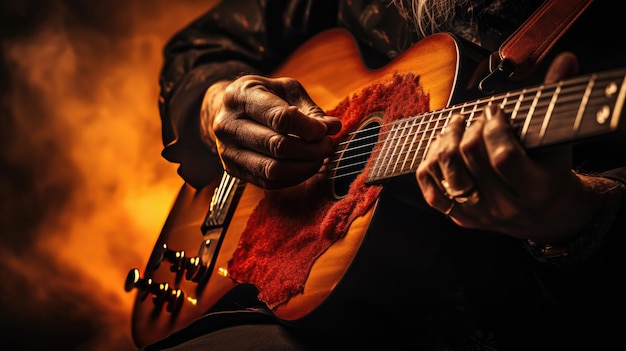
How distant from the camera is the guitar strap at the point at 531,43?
753 mm

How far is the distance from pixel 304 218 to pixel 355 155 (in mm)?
141

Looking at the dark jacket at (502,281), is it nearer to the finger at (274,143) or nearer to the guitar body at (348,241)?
the guitar body at (348,241)

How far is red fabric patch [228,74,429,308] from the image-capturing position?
0.82 m

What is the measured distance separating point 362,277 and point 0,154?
152cm

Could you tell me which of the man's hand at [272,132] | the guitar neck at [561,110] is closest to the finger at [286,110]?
the man's hand at [272,132]

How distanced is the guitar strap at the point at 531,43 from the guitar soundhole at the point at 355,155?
19 cm

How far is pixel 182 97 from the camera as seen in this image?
1.43 metres

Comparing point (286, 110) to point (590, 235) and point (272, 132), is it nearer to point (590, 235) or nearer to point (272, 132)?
point (272, 132)

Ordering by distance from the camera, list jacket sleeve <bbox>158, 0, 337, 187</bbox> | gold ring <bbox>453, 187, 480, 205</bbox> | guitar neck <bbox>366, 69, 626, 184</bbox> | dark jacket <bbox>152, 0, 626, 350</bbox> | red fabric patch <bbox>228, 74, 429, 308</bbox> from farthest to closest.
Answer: jacket sleeve <bbox>158, 0, 337, 187</bbox> → red fabric patch <bbox>228, 74, 429, 308</bbox> → dark jacket <bbox>152, 0, 626, 350</bbox> → gold ring <bbox>453, 187, 480, 205</bbox> → guitar neck <bbox>366, 69, 626, 184</bbox>

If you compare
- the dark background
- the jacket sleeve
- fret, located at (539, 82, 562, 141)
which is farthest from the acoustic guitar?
the dark background

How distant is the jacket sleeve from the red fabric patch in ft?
1.45

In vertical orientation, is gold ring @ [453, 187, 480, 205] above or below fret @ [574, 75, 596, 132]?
below

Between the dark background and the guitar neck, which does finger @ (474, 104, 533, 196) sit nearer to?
the guitar neck

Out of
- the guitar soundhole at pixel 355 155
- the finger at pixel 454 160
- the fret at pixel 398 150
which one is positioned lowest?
the guitar soundhole at pixel 355 155
